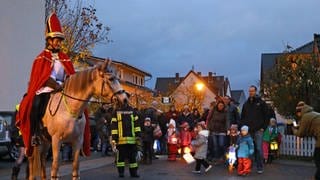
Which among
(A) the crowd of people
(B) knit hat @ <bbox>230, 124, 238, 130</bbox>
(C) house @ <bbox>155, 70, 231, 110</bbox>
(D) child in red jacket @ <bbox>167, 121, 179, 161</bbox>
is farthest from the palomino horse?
(C) house @ <bbox>155, 70, 231, 110</bbox>

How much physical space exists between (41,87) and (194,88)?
72.2 metres

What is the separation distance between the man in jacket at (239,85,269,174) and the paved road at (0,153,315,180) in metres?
0.64

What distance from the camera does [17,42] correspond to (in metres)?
31.4

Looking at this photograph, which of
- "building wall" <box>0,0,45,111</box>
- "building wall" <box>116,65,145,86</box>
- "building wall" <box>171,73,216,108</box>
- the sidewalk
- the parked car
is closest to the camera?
the sidewalk

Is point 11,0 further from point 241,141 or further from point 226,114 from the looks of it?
point 241,141

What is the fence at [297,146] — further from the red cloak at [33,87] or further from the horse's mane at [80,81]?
the horse's mane at [80,81]

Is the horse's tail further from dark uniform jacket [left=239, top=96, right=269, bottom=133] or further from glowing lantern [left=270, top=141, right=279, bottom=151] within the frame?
glowing lantern [left=270, top=141, right=279, bottom=151]

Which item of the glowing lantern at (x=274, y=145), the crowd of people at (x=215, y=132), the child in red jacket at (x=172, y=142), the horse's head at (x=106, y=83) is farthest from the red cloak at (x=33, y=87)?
the glowing lantern at (x=274, y=145)

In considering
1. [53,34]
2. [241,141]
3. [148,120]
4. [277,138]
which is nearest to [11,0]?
[148,120]

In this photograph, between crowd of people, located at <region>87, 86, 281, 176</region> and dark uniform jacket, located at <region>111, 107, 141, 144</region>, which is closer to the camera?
dark uniform jacket, located at <region>111, 107, 141, 144</region>

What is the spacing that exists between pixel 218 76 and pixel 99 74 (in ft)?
370

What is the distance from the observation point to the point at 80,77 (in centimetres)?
877

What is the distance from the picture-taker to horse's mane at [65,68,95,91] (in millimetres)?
8711

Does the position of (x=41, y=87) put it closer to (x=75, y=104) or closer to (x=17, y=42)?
(x=75, y=104)
